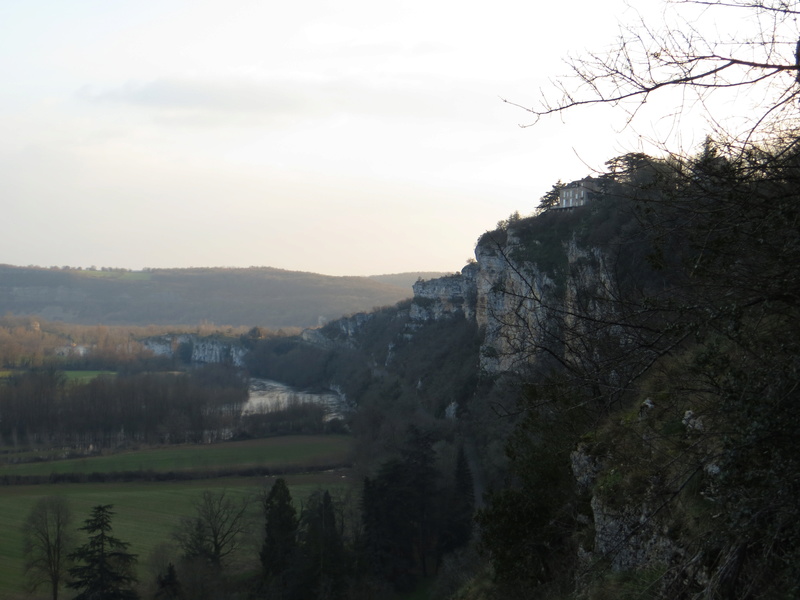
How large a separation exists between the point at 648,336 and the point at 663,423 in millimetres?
1825

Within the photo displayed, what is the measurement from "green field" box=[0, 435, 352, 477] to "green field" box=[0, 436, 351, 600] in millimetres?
57

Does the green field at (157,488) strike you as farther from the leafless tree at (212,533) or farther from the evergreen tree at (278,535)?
the evergreen tree at (278,535)

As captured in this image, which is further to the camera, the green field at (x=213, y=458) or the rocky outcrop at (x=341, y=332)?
the rocky outcrop at (x=341, y=332)

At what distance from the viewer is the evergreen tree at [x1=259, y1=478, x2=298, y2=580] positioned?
24688 millimetres

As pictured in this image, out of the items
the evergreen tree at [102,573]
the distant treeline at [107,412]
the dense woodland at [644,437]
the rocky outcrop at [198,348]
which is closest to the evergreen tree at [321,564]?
the dense woodland at [644,437]

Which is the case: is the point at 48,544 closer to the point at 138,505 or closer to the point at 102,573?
the point at 102,573

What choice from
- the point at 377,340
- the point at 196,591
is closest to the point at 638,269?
the point at 196,591

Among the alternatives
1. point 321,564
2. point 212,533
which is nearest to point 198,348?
point 212,533

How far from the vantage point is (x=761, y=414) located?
409 centimetres

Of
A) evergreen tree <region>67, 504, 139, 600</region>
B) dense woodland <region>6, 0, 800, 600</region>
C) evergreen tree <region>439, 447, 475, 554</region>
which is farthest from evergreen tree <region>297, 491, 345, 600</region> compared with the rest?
evergreen tree <region>67, 504, 139, 600</region>

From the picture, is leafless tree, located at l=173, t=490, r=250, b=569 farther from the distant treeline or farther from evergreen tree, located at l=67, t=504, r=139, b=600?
the distant treeline

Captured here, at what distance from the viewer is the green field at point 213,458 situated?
45.5 metres

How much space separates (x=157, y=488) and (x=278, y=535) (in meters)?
18.6

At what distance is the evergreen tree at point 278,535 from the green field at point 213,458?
1917 cm
